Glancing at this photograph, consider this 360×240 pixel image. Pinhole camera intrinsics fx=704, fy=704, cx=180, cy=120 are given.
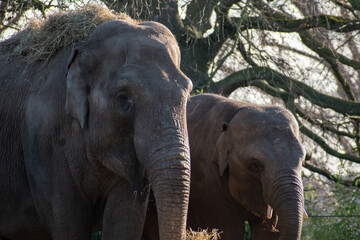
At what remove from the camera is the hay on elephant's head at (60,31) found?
238 inches

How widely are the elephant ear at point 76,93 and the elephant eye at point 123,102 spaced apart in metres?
0.34

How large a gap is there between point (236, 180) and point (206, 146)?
0.67 meters

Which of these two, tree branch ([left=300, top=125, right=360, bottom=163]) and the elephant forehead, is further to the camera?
tree branch ([left=300, top=125, right=360, bottom=163])

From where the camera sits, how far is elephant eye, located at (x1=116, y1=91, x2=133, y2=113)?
530 cm

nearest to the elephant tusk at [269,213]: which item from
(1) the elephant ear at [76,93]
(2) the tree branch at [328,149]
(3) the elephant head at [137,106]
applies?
(3) the elephant head at [137,106]

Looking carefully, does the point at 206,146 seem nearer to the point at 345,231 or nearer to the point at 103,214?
the point at 103,214

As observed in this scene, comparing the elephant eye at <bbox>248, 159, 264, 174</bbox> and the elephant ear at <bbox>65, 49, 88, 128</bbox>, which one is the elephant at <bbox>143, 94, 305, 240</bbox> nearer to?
the elephant eye at <bbox>248, 159, 264, 174</bbox>

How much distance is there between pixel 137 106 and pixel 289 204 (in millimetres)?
2137

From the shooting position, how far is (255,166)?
23.4 ft

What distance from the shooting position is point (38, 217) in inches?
237

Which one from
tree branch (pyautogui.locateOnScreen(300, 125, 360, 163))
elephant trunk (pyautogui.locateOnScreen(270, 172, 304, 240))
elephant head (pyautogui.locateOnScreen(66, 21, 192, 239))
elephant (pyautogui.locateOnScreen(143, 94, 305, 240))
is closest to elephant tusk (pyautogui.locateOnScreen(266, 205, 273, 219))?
elephant (pyautogui.locateOnScreen(143, 94, 305, 240))

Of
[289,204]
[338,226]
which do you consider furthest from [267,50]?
[289,204]

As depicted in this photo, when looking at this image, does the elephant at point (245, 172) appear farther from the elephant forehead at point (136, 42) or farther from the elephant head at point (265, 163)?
the elephant forehead at point (136, 42)

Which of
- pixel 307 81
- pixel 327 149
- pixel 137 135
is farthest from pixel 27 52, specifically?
pixel 307 81
